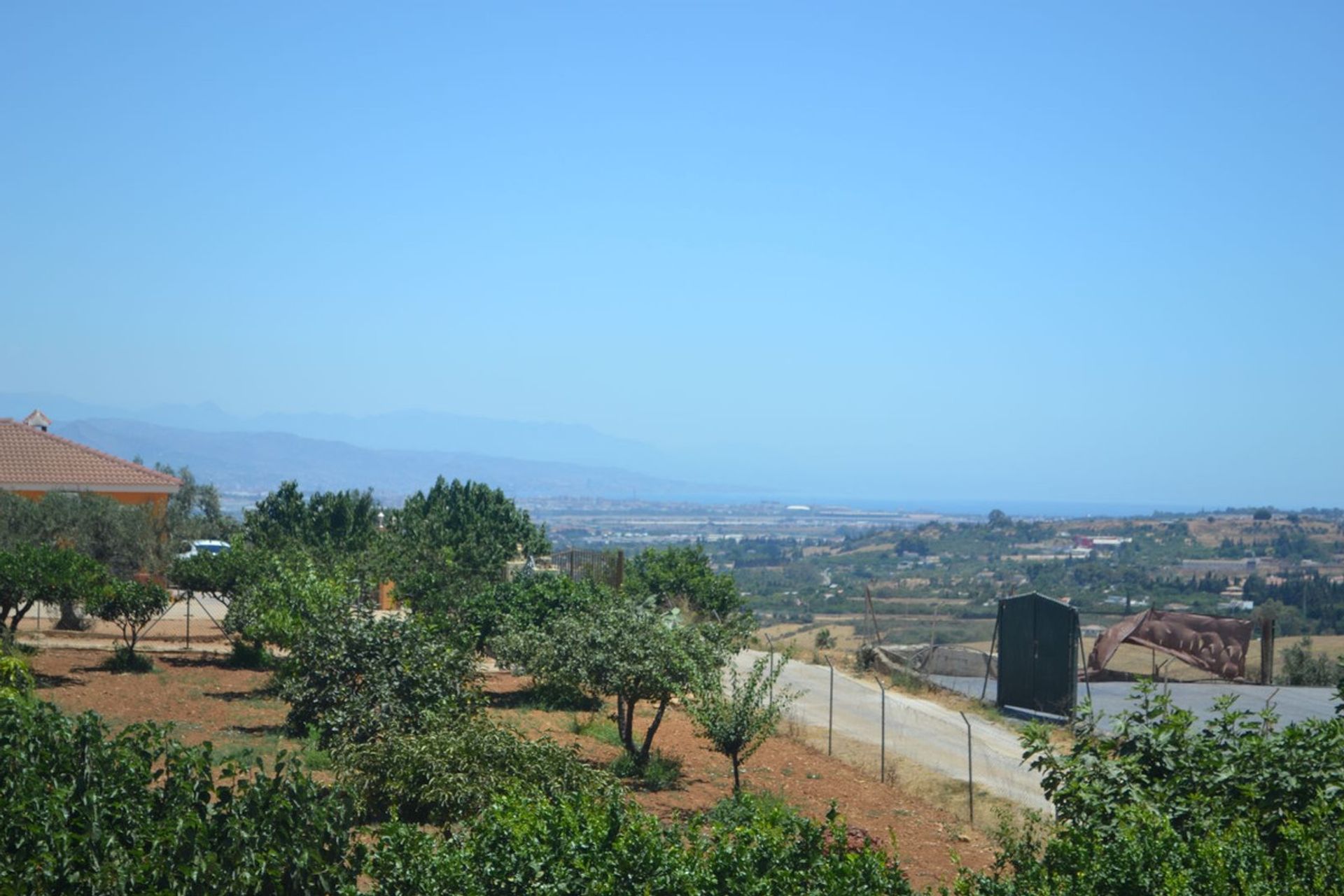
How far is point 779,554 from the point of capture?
5428 inches

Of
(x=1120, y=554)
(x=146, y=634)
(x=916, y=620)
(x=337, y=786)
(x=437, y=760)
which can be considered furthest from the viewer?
(x=1120, y=554)

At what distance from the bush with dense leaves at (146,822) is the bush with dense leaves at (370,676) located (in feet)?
22.9

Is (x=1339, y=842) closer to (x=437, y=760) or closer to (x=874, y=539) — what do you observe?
(x=437, y=760)

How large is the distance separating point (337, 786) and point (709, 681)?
9207 millimetres

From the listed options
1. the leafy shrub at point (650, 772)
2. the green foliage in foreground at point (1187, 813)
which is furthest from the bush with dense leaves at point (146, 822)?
the leafy shrub at point (650, 772)

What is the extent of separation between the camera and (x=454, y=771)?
10984 millimetres

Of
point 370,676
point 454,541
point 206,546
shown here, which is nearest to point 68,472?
point 206,546

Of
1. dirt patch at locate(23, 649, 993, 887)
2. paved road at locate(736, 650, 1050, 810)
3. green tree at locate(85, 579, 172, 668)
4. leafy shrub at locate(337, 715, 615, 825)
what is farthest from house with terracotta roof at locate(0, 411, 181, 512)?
leafy shrub at locate(337, 715, 615, 825)

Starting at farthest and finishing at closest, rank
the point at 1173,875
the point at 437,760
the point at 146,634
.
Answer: the point at 146,634 → the point at 437,760 → the point at 1173,875

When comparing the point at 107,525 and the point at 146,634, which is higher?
the point at 107,525

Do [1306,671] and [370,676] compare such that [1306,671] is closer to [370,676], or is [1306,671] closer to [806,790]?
[806,790]

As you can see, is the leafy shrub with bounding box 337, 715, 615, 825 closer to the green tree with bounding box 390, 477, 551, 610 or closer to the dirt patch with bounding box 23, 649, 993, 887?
the dirt patch with bounding box 23, 649, 993, 887

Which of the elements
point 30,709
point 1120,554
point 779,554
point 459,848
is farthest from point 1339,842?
point 779,554

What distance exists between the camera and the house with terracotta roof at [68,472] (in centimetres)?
4353
